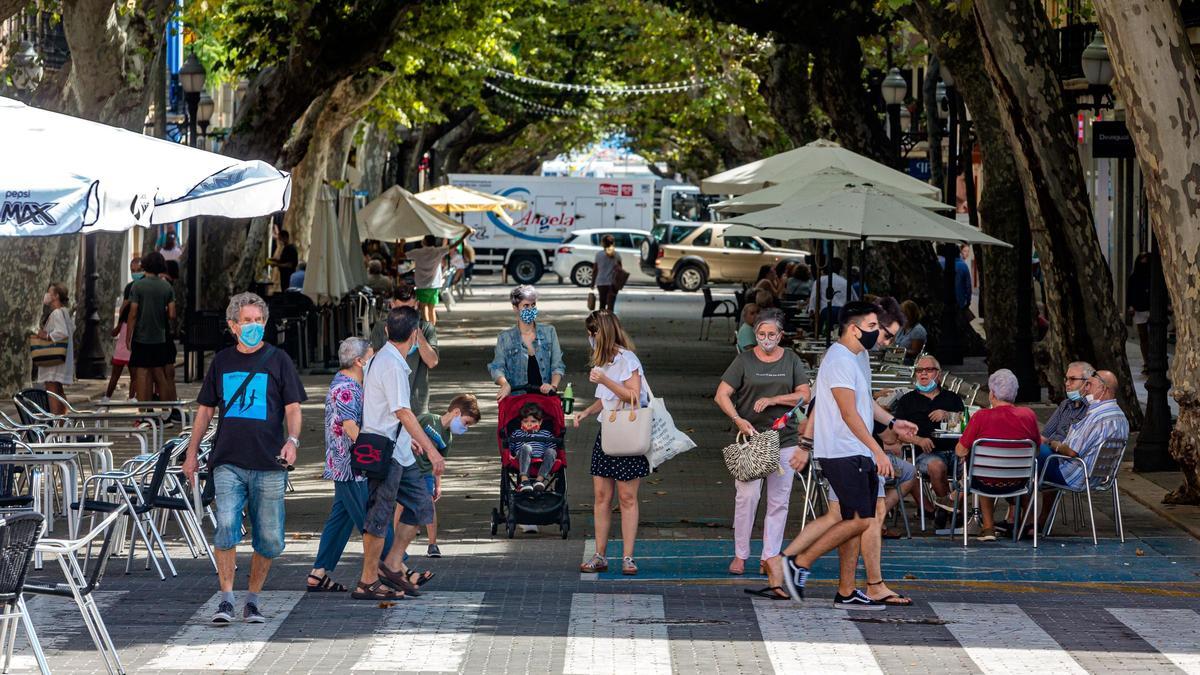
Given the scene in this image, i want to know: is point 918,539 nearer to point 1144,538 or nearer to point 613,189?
point 1144,538

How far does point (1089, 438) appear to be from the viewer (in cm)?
1302

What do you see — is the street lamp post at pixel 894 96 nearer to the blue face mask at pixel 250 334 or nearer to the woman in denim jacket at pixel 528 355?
the woman in denim jacket at pixel 528 355

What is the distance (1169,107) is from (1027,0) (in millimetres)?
4214

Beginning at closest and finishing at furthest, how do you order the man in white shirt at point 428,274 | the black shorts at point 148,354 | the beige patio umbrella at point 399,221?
the black shorts at point 148,354, the man in white shirt at point 428,274, the beige patio umbrella at point 399,221

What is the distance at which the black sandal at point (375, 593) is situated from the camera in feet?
34.3

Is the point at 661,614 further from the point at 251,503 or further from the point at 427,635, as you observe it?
the point at 251,503

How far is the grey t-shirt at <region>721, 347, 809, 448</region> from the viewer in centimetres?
1141

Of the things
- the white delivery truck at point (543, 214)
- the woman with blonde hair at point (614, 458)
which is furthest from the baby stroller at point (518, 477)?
the white delivery truck at point (543, 214)

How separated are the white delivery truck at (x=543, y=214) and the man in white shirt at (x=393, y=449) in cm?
4717

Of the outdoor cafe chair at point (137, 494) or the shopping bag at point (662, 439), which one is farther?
the shopping bag at point (662, 439)

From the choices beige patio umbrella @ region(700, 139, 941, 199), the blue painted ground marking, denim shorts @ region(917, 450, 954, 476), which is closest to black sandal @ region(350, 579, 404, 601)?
the blue painted ground marking

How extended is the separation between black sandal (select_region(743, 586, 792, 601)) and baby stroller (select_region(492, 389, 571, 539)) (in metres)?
2.42

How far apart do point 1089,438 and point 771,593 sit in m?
3.50

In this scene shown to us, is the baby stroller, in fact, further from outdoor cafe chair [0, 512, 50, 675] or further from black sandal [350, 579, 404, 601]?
outdoor cafe chair [0, 512, 50, 675]
